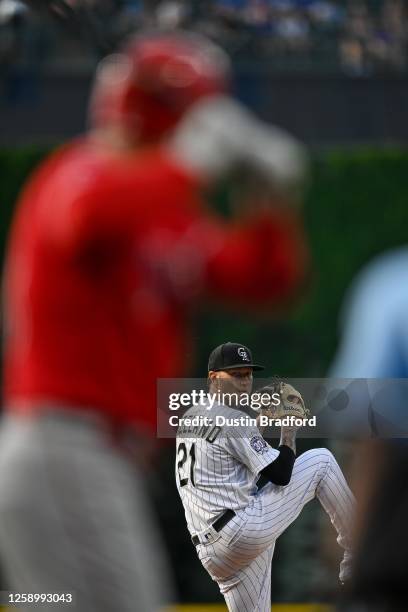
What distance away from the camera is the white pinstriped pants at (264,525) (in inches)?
153

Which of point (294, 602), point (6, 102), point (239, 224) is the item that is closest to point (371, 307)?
point (239, 224)

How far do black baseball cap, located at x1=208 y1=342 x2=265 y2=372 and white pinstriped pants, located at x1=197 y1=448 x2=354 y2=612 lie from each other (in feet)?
0.97

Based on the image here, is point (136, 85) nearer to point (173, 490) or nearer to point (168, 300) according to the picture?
point (168, 300)

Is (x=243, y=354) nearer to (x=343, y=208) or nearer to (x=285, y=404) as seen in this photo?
(x=285, y=404)

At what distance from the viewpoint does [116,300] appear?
265 cm

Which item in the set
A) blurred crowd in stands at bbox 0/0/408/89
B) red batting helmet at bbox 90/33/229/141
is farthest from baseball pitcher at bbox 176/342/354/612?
blurred crowd in stands at bbox 0/0/408/89

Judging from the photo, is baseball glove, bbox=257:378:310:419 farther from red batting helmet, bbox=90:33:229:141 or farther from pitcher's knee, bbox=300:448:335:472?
red batting helmet, bbox=90:33:229:141

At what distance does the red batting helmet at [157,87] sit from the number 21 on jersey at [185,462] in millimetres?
1404

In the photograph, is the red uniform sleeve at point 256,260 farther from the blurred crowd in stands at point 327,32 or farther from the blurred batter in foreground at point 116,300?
the blurred crowd in stands at point 327,32

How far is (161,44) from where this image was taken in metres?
2.78

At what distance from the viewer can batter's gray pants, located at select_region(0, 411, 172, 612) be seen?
105 inches

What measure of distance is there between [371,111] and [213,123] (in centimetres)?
1019

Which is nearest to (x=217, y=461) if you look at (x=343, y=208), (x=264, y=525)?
(x=264, y=525)

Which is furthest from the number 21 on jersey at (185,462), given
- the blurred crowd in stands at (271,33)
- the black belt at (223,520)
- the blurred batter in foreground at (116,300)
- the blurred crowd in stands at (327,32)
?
the blurred crowd in stands at (327,32)
